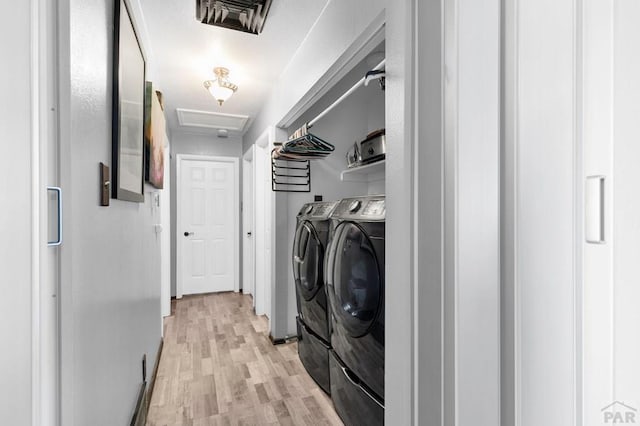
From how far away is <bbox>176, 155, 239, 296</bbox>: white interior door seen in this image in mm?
4402

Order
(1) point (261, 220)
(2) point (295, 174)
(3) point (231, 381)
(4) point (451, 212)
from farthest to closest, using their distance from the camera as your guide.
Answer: (1) point (261, 220) < (2) point (295, 174) < (3) point (231, 381) < (4) point (451, 212)

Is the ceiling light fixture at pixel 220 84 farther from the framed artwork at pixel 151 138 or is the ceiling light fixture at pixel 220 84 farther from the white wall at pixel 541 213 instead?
the white wall at pixel 541 213

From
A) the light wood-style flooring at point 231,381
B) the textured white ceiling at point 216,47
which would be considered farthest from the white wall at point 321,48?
the light wood-style flooring at point 231,381

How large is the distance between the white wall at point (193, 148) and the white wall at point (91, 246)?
3.12 meters

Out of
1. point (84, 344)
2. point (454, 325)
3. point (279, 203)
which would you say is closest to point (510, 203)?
point (454, 325)

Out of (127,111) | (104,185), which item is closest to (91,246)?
(104,185)

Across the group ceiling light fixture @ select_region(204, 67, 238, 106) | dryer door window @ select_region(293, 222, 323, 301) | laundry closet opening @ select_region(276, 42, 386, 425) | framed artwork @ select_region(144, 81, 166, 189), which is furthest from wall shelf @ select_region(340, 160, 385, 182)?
framed artwork @ select_region(144, 81, 166, 189)

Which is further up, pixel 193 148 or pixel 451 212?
Result: pixel 193 148

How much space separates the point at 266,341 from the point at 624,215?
117 inches

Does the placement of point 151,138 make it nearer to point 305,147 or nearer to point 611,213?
point 305,147

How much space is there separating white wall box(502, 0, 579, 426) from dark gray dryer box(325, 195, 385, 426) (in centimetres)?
86

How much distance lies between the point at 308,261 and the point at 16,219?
1.92 metres

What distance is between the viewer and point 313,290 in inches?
88.0

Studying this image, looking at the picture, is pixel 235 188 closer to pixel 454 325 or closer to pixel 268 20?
pixel 268 20
